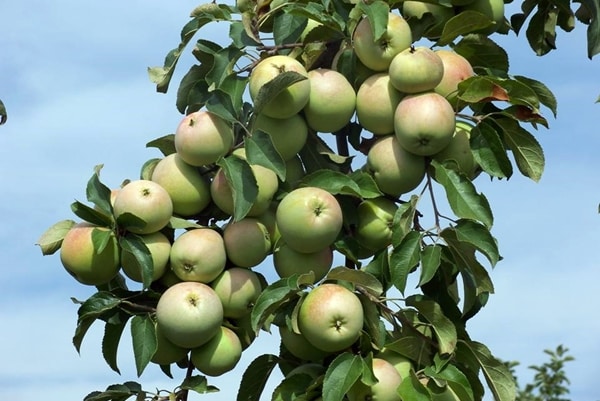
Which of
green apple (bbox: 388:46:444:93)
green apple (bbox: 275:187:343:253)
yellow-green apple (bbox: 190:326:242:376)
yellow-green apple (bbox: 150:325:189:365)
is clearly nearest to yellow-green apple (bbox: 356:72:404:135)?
green apple (bbox: 388:46:444:93)

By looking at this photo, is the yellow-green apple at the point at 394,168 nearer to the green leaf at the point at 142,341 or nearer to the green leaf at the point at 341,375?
the green leaf at the point at 341,375

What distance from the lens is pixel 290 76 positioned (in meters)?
2.59

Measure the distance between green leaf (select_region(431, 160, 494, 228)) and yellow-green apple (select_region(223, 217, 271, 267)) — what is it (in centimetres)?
50

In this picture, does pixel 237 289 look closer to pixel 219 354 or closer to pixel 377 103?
pixel 219 354

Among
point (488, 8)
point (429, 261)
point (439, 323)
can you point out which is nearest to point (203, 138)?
point (429, 261)

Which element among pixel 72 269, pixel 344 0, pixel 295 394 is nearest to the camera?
pixel 295 394

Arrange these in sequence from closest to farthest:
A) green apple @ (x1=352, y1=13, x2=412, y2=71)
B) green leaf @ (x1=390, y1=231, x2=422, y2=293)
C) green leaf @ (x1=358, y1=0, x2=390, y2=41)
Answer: green leaf @ (x1=390, y1=231, x2=422, y2=293)
green leaf @ (x1=358, y1=0, x2=390, y2=41)
green apple @ (x1=352, y1=13, x2=412, y2=71)

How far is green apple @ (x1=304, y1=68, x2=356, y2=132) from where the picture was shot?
2.73 metres

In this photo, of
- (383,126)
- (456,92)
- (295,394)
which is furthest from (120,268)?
(456,92)

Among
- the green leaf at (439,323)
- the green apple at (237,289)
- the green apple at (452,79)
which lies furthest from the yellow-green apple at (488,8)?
the green apple at (237,289)

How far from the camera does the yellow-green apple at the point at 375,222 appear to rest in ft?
8.91

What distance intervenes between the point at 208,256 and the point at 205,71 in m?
0.69

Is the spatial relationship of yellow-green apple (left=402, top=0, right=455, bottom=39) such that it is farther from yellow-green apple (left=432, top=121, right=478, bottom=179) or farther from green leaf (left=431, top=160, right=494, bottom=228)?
green leaf (left=431, top=160, right=494, bottom=228)

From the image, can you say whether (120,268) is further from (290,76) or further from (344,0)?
(344,0)
